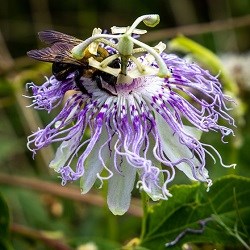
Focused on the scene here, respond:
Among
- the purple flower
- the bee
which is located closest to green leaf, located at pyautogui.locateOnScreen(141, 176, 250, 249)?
the purple flower

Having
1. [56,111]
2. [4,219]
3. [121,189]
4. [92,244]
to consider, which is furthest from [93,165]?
[56,111]

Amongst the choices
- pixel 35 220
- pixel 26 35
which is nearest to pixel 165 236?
pixel 35 220

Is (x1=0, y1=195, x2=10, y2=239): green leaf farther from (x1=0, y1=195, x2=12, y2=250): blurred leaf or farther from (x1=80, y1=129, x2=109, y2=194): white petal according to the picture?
(x1=80, y1=129, x2=109, y2=194): white petal

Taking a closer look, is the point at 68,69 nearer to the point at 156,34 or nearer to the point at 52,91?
the point at 52,91

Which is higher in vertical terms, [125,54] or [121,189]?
[125,54]

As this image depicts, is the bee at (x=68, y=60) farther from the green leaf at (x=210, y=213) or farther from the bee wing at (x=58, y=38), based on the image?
the green leaf at (x=210, y=213)

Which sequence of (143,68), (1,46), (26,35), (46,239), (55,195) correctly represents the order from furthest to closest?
(26,35) → (1,46) → (55,195) → (46,239) → (143,68)

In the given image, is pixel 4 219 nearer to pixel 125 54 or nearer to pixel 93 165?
pixel 93 165

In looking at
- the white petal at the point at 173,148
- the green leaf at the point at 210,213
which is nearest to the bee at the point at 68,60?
the white petal at the point at 173,148
